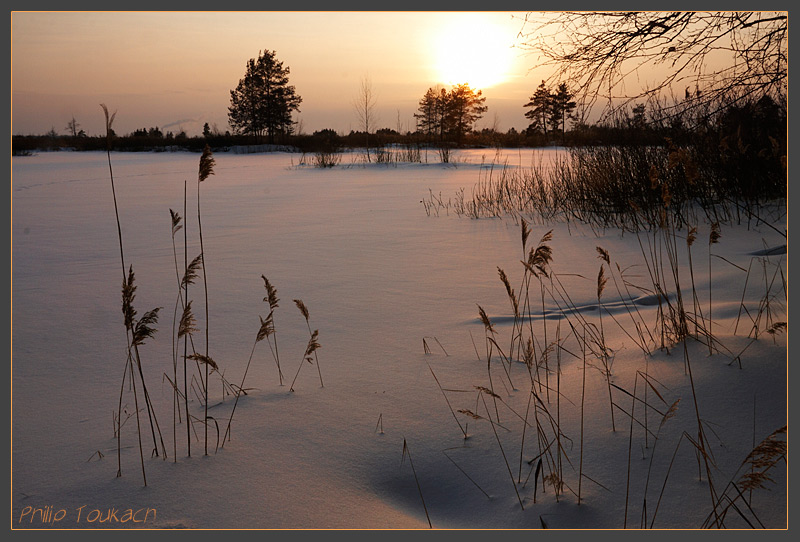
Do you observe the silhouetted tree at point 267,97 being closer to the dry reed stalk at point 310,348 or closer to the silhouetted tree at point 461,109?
the silhouetted tree at point 461,109

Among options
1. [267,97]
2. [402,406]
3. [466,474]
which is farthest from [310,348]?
[267,97]

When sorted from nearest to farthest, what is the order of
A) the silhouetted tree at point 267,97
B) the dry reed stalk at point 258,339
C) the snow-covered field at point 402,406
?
the snow-covered field at point 402,406 < the dry reed stalk at point 258,339 < the silhouetted tree at point 267,97

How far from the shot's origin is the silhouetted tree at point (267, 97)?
4291cm

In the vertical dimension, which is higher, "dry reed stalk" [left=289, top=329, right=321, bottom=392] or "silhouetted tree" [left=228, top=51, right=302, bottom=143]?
"silhouetted tree" [left=228, top=51, right=302, bottom=143]

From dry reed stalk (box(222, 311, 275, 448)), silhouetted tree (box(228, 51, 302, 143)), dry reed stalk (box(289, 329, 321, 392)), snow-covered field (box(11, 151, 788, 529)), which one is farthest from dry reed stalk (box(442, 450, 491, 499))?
silhouetted tree (box(228, 51, 302, 143))

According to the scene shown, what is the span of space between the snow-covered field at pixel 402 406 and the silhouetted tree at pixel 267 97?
40.7 metres

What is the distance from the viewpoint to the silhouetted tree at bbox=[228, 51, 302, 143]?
42.9 metres

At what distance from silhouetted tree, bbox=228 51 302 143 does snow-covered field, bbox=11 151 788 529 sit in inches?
1601

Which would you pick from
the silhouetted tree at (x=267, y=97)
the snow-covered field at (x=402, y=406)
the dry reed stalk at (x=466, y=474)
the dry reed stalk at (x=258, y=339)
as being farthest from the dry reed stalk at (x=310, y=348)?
the silhouetted tree at (x=267, y=97)

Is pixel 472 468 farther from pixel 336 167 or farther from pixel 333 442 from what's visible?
pixel 336 167

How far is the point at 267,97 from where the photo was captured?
43.9 m

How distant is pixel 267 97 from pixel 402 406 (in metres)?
45.5

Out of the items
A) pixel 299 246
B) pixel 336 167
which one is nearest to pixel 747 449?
pixel 299 246

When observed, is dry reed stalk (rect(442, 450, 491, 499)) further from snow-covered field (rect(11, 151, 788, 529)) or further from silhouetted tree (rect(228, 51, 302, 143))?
silhouetted tree (rect(228, 51, 302, 143))
